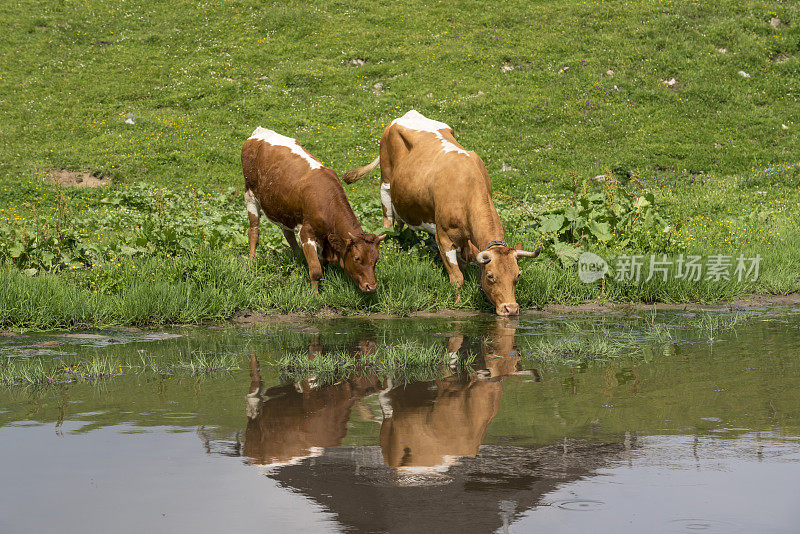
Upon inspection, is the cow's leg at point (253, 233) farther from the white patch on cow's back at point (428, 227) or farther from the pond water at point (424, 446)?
the pond water at point (424, 446)

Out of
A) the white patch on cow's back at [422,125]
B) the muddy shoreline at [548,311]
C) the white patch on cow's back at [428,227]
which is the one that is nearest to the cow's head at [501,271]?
the muddy shoreline at [548,311]

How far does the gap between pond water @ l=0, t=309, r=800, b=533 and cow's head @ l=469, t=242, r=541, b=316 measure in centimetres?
184

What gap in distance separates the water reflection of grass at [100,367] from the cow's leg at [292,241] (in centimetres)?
504

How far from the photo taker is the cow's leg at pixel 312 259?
40.1 ft

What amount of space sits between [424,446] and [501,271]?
18.3ft

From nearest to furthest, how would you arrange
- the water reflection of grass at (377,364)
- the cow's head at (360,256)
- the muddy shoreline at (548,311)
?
the water reflection of grass at (377,364) → the muddy shoreline at (548,311) → the cow's head at (360,256)

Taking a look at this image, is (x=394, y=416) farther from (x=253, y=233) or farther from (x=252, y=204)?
(x=252, y=204)

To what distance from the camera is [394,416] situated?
646 cm

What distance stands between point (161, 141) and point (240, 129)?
8.07 feet

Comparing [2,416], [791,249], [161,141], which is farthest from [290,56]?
[2,416]

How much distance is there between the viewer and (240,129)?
92.9 feet

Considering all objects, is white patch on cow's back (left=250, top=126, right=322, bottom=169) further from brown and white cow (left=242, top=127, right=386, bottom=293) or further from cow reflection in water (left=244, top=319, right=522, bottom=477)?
cow reflection in water (left=244, top=319, right=522, bottom=477)

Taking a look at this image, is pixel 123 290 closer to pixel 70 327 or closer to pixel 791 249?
pixel 70 327

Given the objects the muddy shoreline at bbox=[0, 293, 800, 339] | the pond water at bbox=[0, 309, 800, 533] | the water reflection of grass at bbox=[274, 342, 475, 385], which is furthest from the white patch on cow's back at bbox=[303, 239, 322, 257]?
the water reflection of grass at bbox=[274, 342, 475, 385]
